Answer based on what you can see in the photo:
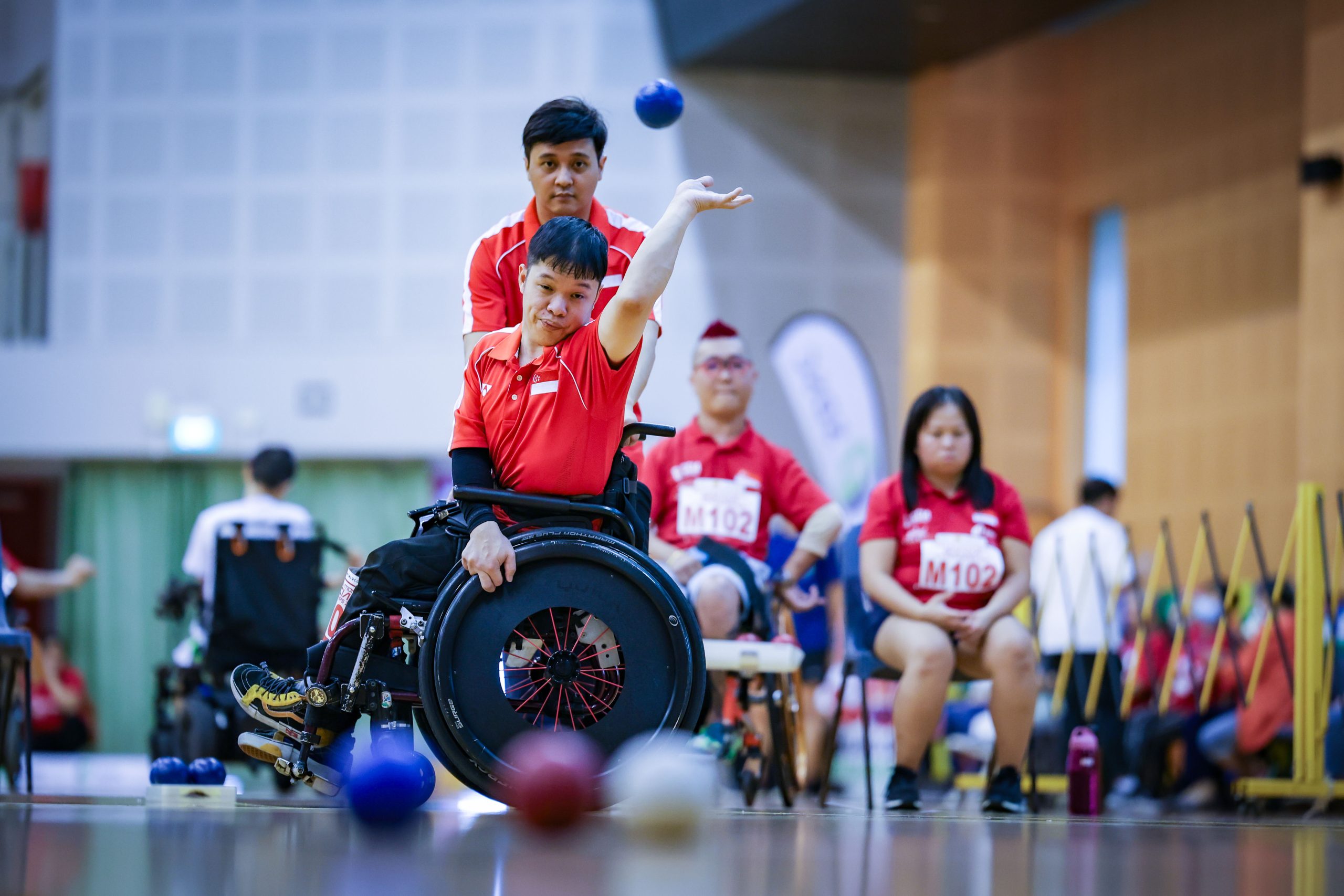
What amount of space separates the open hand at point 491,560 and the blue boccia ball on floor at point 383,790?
1.08 ft

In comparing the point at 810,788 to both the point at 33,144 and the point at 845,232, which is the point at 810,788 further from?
the point at 33,144

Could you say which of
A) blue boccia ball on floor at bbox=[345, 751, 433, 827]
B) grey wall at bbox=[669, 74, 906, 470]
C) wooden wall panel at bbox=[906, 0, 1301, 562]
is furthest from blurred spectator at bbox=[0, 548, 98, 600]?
wooden wall panel at bbox=[906, 0, 1301, 562]

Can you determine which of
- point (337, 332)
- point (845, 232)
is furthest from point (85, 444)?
point (845, 232)

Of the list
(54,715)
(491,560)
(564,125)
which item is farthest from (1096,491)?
(54,715)

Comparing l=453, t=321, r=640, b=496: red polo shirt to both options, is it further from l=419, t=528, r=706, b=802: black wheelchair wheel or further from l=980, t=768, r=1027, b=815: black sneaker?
l=980, t=768, r=1027, b=815: black sneaker

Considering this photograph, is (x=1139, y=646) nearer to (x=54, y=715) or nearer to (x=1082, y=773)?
(x=1082, y=773)

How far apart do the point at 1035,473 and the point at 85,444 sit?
612 centimetres

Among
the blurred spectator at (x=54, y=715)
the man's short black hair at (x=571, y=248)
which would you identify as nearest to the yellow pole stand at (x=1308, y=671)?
the man's short black hair at (x=571, y=248)

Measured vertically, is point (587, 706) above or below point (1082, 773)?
above

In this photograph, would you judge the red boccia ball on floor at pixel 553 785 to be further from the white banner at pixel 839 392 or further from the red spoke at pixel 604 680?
the white banner at pixel 839 392

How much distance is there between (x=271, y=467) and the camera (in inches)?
222

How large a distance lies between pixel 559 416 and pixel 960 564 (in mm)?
1542

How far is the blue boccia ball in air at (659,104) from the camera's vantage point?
127 inches

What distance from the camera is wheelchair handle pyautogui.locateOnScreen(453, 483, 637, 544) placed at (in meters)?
2.60
